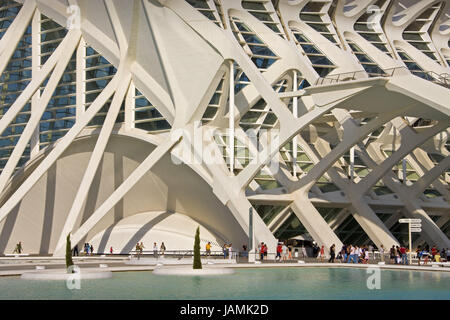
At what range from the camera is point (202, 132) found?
1428 inches

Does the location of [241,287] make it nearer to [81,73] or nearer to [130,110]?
[130,110]

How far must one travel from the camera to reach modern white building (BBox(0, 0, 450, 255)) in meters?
34.7

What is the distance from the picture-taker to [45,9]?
41375 millimetres

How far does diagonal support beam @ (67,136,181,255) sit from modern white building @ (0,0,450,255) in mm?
61

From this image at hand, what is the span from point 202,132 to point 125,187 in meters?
4.72

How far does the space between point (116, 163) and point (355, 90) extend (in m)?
16.0

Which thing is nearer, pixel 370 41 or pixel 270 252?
pixel 270 252

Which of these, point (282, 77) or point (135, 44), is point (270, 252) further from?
point (135, 44)

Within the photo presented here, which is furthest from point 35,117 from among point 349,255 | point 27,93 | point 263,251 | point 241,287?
point 241,287

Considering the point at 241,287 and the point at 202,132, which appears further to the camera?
the point at 202,132

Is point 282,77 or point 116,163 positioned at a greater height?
point 282,77

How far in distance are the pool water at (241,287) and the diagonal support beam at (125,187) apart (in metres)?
11.0

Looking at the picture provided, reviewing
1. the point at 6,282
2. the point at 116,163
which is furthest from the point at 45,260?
the point at 6,282

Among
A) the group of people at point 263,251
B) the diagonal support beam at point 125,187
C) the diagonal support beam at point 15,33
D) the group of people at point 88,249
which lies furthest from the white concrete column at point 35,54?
the group of people at point 263,251
